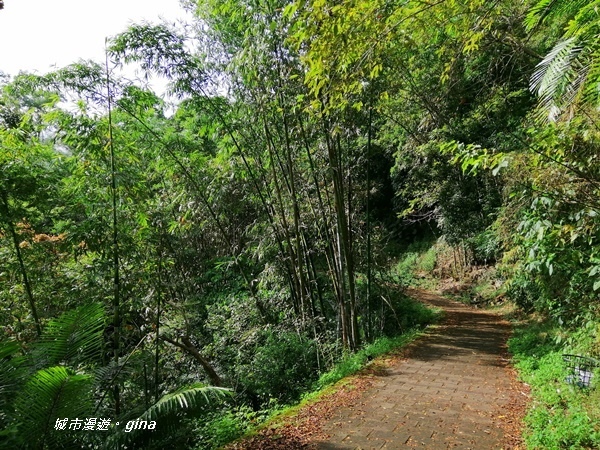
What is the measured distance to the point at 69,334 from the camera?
2.93m

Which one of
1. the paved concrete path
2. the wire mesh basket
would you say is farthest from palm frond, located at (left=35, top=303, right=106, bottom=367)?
the wire mesh basket

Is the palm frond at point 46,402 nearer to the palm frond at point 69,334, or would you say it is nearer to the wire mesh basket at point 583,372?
the palm frond at point 69,334

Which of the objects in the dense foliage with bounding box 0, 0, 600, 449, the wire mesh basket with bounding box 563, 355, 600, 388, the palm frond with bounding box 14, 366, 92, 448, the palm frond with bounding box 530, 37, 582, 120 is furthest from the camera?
the wire mesh basket with bounding box 563, 355, 600, 388

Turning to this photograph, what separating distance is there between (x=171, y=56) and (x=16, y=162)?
2185 mm

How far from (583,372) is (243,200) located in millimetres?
5026

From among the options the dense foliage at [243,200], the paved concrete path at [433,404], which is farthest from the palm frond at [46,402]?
the paved concrete path at [433,404]

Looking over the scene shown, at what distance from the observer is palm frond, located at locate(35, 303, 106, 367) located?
2.90 metres

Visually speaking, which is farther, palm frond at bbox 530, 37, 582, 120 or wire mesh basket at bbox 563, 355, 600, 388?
wire mesh basket at bbox 563, 355, 600, 388

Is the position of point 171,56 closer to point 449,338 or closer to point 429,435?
point 429,435

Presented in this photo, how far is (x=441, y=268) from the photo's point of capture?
537 inches

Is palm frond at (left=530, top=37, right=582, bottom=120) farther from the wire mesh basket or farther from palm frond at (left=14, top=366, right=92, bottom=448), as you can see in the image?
palm frond at (left=14, top=366, right=92, bottom=448)

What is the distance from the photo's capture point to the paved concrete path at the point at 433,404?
9.47ft

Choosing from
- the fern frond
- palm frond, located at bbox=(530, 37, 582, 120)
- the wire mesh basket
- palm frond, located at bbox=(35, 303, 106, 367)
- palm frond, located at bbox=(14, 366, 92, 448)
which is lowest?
the wire mesh basket

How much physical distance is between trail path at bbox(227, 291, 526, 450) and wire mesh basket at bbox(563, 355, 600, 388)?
0.51 m
